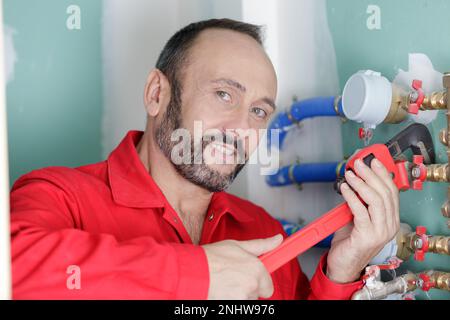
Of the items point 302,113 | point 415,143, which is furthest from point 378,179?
point 302,113

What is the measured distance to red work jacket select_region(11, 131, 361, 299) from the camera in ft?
2.60

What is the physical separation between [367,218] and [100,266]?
455mm

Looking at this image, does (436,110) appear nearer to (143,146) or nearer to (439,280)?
(439,280)

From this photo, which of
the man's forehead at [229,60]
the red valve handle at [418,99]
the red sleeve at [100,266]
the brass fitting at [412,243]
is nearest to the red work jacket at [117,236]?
the red sleeve at [100,266]

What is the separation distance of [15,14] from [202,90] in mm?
534

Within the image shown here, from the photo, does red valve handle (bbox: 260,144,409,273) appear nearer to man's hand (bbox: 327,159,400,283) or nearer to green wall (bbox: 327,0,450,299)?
man's hand (bbox: 327,159,400,283)

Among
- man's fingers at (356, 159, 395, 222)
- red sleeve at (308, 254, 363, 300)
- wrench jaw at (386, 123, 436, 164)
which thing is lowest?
red sleeve at (308, 254, 363, 300)

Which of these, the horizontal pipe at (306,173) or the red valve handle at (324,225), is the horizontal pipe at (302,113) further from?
the red valve handle at (324,225)

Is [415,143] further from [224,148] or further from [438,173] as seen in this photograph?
[224,148]

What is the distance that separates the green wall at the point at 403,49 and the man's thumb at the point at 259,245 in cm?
35

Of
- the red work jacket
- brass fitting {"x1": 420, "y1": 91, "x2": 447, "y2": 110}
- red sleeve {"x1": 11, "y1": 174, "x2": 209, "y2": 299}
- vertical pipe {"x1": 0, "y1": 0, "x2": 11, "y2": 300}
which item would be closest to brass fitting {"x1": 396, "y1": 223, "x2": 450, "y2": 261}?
the red work jacket

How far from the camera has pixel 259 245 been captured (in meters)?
0.91

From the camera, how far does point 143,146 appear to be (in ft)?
4.28

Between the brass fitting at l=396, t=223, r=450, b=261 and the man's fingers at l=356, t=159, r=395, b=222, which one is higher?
the man's fingers at l=356, t=159, r=395, b=222
